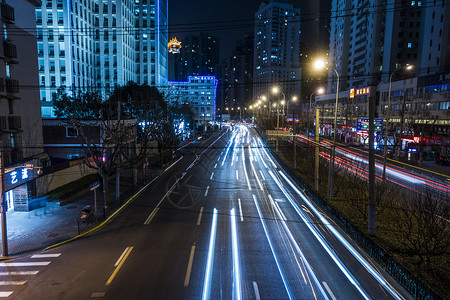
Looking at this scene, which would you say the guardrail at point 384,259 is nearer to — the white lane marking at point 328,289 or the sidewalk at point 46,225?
the white lane marking at point 328,289

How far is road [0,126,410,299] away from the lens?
36.3ft

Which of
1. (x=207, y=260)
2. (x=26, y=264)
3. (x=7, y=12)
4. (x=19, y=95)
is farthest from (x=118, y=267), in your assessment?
(x=7, y=12)

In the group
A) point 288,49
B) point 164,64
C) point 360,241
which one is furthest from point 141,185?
point 288,49

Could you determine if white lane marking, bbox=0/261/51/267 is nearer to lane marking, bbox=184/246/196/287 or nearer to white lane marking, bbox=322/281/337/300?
lane marking, bbox=184/246/196/287

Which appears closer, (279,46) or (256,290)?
(256,290)

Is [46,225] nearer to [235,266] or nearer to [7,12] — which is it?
[235,266]

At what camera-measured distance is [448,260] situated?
12711 mm

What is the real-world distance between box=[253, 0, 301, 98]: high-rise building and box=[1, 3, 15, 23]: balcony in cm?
14994

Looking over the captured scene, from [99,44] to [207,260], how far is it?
92878 millimetres

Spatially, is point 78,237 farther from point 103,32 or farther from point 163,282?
point 103,32

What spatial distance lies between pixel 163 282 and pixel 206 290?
1838 millimetres

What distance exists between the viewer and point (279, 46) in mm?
171875

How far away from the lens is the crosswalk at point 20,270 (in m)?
11.6

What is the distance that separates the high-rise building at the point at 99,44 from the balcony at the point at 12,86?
26264mm
